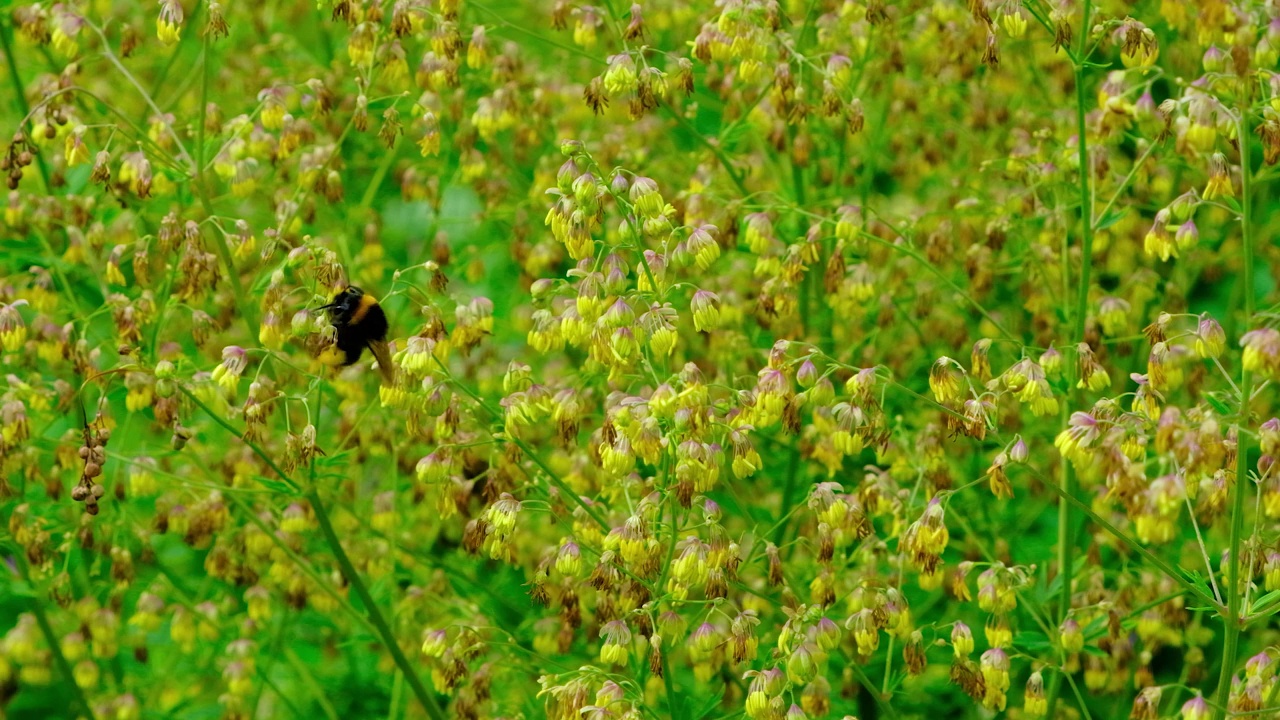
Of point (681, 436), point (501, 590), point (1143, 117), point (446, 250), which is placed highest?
point (1143, 117)

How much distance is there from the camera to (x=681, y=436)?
388 cm

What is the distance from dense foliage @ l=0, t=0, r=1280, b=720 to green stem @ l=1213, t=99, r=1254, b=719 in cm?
2

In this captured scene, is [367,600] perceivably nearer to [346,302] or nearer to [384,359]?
[384,359]

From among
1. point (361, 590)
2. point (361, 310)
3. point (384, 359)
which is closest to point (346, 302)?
point (361, 310)

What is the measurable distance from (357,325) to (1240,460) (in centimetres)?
260

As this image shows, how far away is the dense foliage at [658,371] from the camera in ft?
13.2

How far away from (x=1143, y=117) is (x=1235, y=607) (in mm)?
1437

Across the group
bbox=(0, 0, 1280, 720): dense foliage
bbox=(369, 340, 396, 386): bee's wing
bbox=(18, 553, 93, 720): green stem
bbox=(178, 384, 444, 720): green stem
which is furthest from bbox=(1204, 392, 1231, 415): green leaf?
bbox=(18, 553, 93, 720): green stem

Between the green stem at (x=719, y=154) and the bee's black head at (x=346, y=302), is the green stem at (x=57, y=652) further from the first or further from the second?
the green stem at (x=719, y=154)

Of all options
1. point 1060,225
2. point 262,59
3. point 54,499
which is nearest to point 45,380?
point 54,499

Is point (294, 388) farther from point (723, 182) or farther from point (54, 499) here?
point (723, 182)

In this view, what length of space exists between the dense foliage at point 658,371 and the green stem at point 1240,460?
0.05 feet

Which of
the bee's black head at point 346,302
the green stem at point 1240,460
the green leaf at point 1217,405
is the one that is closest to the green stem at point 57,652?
the bee's black head at point 346,302

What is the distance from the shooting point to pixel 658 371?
14.9ft
